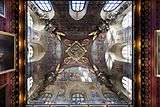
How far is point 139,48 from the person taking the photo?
567 inches

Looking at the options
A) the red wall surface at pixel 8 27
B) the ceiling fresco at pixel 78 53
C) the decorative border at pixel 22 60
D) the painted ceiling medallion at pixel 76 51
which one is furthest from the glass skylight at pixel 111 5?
the red wall surface at pixel 8 27

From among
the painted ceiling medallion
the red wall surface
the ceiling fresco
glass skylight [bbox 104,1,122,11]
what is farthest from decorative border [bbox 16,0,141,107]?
the painted ceiling medallion

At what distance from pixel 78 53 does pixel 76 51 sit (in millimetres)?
362

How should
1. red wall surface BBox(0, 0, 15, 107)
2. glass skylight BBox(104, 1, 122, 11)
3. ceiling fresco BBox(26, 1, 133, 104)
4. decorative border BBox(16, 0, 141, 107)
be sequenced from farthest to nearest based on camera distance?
glass skylight BBox(104, 1, 122, 11)
ceiling fresco BBox(26, 1, 133, 104)
decorative border BBox(16, 0, 141, 107)
red wall surface BBox(0, 0, 15, 107)

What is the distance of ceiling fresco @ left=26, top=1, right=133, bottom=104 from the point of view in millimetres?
17297

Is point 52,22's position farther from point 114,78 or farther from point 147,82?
point 147,82

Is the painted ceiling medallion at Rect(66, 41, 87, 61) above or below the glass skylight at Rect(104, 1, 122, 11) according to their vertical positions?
below

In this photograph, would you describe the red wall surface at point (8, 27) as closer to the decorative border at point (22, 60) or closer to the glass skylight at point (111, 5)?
the decorative border at point (22, 60)

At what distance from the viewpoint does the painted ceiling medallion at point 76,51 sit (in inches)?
886

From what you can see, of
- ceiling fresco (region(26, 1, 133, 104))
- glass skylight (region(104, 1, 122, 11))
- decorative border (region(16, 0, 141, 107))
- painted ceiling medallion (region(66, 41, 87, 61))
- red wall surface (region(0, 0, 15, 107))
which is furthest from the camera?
painted ceiling medallion (region(66, 41, 87, 61))

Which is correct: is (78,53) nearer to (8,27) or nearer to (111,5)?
(111,5)

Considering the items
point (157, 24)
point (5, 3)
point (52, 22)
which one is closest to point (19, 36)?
point (5, 3)

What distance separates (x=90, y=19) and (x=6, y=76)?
9.62 meters

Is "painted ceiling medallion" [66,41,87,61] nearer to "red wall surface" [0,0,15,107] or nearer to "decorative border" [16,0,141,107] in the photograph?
"decorative border" [16,0,141,107]
